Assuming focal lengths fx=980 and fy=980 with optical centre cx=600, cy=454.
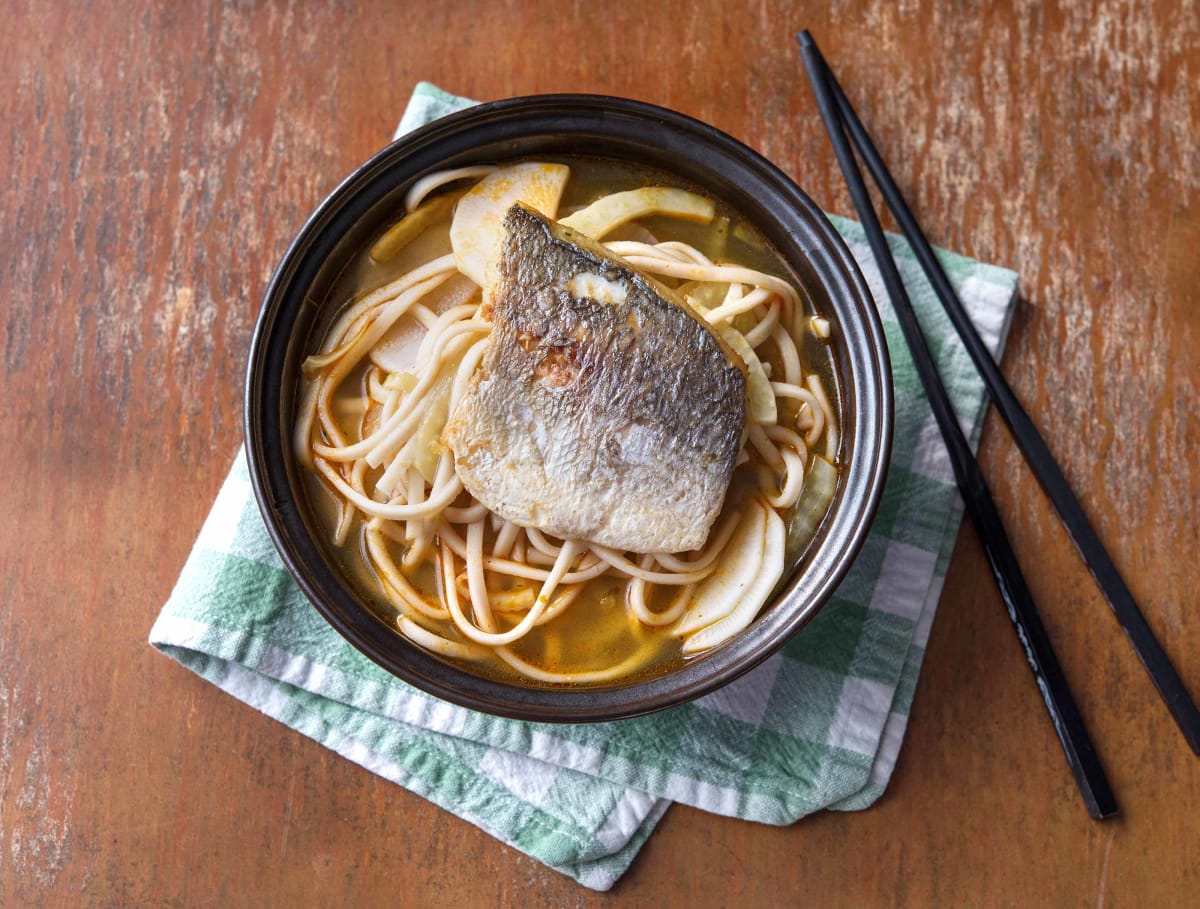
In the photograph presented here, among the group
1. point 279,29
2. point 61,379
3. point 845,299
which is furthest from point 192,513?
point 845,299

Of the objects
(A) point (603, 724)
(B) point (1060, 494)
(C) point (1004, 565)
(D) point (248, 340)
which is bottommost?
(A) point (603, 724)

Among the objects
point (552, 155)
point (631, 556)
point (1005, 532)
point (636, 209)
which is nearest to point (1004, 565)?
point (1005, 532)

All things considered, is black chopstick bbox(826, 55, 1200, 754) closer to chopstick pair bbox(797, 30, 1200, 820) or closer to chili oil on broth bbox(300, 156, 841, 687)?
chopstick pair bbox(797, 30, 1200, 820)

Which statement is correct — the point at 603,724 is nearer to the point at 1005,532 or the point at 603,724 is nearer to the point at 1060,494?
the point at 1005,532

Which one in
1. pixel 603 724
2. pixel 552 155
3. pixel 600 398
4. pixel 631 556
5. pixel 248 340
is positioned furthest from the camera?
pixel 248 340

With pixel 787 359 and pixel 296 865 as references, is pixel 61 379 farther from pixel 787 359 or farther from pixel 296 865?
pixel 787 359

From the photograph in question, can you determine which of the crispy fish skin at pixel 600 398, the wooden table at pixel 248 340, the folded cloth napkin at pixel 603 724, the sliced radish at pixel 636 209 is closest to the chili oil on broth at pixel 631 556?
the sliced radish at pixel 636 209

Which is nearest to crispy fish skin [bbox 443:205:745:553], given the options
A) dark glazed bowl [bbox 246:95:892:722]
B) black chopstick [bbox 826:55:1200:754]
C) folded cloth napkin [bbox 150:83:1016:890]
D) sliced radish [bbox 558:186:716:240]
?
sliced radish [bbox 558:186:716:240]
